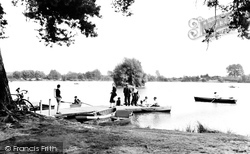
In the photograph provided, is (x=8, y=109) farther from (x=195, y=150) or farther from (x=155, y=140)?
(x=195, y=150)

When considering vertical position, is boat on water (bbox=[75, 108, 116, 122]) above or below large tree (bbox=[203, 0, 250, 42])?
below

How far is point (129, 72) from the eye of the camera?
99.1 meters

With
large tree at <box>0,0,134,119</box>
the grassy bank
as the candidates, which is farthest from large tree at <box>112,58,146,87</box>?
the grassy bank

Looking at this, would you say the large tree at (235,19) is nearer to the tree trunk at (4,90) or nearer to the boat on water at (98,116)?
the tree trunk at (4,90)

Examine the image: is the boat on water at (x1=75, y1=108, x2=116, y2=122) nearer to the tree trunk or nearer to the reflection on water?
the reflection on water

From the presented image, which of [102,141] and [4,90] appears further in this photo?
[4,90]

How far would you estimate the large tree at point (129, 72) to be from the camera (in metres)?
98.9

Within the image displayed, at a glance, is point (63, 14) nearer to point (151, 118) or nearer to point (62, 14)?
point (62, 14)

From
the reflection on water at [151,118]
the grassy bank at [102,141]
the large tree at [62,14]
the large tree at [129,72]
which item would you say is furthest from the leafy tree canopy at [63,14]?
the large tree at [129,72]

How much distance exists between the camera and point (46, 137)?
6.08 meters

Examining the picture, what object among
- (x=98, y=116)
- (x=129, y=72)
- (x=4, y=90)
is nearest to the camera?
(x=4, y=90)

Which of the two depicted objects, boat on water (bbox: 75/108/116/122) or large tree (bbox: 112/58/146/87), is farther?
large tree (bbox: 112/58/146/87)

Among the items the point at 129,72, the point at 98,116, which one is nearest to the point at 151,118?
the point at 98,116

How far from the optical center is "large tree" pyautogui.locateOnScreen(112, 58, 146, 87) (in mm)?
98875
